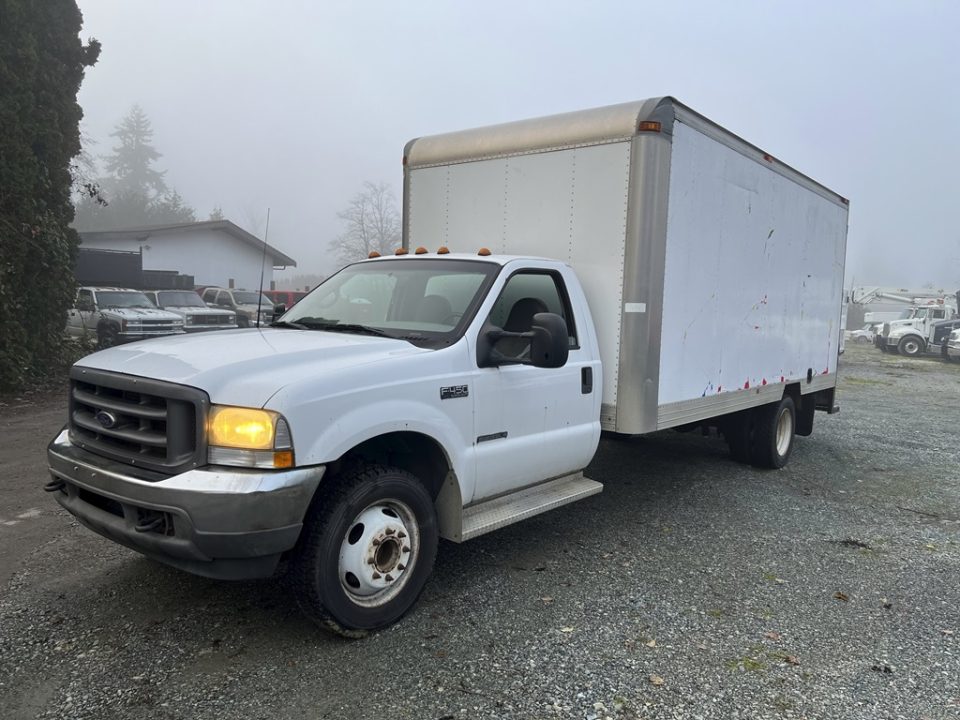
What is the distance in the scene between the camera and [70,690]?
3.05 meters

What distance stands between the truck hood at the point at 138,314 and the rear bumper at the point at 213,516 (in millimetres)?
15397

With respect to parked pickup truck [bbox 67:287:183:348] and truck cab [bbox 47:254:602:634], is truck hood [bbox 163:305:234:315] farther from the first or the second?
truck cab [bbox 47:254:602:634]

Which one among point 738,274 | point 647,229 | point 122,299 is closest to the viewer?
point 647,229

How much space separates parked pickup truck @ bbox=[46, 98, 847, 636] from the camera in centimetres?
312

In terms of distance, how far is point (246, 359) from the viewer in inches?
133

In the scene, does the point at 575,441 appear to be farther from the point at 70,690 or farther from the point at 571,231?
the point at 70,690

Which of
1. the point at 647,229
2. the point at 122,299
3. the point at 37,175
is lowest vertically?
the point at 122,299

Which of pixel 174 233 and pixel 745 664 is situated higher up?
pixel 174 233

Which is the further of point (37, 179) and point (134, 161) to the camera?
point (134, 161)

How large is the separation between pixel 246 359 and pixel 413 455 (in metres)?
1.09

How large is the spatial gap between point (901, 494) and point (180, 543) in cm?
668

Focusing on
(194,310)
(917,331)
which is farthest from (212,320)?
(917,331)

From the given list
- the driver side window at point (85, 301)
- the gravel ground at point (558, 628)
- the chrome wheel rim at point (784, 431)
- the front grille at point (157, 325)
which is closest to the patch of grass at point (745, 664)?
the gravel ground at point (558, 628)

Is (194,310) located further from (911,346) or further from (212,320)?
(911,346)
